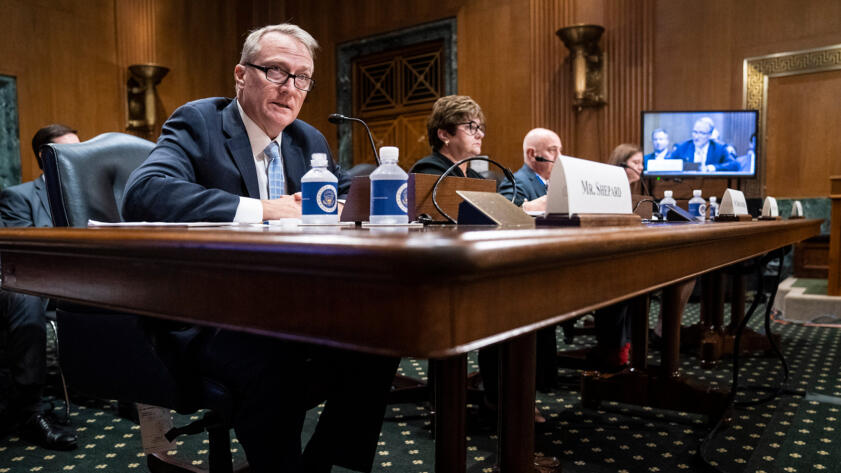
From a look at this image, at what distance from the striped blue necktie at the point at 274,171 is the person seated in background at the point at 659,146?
4.00m

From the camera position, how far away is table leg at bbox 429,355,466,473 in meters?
0.87

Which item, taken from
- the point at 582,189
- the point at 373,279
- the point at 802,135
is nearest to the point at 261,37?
the point at 582,189

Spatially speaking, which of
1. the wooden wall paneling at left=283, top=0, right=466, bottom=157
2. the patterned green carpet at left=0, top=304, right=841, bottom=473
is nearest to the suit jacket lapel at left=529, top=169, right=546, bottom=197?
the patterned green carpet at left=0, top=304, right=841, bottom=473

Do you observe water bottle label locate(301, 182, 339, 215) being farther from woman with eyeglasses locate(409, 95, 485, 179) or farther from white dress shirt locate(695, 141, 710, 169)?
white dress shirt locate(695, 141, 710, 169)

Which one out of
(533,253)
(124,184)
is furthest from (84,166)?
(533,253)

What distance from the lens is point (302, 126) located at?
6.15 feet

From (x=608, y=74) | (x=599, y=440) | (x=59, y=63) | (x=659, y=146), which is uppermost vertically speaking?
(x=59, y=63)

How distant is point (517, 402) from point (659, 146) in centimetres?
462

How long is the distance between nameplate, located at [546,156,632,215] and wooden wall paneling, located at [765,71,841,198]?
17.6ft

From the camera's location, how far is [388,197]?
1.07m

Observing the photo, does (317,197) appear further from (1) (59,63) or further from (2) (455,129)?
(1) (59,63)

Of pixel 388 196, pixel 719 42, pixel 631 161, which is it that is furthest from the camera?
pixel 719 42

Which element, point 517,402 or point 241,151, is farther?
point 241,151

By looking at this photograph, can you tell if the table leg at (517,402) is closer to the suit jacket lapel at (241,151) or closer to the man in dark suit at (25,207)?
Answer: the suit jacket lapel at (241,151)
